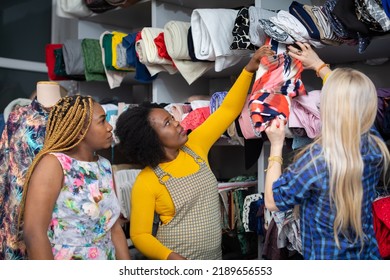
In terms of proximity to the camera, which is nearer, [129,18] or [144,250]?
[144,250]

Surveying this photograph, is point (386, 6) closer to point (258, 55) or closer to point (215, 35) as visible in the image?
point (258, 55)

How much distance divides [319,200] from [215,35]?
42.0 inches

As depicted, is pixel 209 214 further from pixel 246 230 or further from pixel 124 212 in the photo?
pixel 124 212

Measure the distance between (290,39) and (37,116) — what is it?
1076mm

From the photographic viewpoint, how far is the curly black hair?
192cm

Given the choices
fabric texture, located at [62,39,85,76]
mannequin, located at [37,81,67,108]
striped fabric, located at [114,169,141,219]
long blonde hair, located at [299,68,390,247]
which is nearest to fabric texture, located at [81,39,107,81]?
fabric texture, located at [62,39,85,76]

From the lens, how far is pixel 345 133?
128 cm

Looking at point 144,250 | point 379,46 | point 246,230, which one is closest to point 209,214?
point 144,250

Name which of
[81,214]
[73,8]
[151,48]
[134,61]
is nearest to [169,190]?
[81,214]

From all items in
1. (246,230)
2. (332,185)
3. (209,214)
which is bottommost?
(246,230)

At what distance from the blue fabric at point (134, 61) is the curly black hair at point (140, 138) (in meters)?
0.76

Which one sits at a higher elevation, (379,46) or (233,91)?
(379,46)

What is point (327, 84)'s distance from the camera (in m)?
1.32
